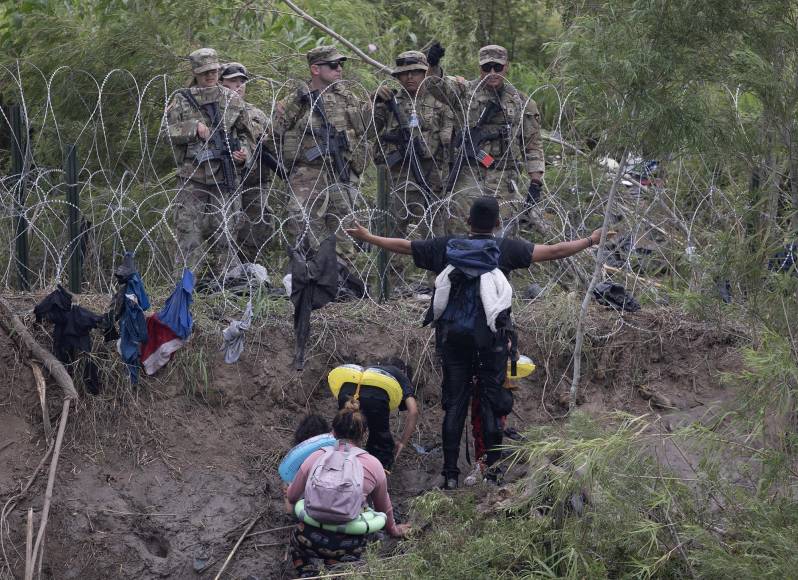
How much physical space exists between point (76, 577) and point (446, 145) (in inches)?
149

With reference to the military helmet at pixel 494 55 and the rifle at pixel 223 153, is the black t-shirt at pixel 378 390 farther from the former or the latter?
the military helmet at pixel 494 55

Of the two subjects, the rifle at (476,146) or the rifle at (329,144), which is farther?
the rifle at (476,146)

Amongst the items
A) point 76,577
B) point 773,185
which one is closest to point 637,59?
point 773,185

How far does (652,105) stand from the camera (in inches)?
233

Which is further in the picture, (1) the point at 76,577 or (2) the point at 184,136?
(2) the point at 184,136

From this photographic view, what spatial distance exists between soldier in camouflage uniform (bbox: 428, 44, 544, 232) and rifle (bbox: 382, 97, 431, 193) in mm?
251

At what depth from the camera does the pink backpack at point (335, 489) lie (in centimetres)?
555

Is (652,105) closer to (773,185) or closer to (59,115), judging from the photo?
(773,185)

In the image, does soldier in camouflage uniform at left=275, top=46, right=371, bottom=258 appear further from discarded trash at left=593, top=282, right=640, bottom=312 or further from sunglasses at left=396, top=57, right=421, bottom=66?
discarded trash at left=593, top=282, right=640, bottom=312

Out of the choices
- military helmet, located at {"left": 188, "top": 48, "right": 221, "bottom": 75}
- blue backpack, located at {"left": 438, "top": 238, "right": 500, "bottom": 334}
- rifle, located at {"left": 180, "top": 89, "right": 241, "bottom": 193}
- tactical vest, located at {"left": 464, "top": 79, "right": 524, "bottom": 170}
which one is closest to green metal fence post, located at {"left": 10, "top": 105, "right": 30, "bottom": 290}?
rifle, located at {"left": 180, "top": 89, "right": 241, "bottom": 193}

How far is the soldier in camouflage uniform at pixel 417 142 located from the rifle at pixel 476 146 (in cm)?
12

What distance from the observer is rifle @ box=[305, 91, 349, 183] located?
309 inches

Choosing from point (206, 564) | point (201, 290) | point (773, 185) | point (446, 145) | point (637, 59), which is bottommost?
point (206, 564)

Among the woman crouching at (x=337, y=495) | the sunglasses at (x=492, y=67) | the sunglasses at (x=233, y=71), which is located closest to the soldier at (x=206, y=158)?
the sunglasses at (x=233, y=71)
